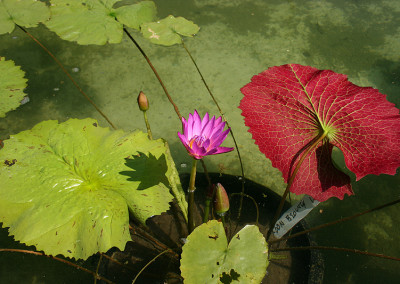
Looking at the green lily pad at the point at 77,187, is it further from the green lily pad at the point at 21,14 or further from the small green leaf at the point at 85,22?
the green lily pad at the point at 21,14

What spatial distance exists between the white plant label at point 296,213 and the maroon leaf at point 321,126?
0.05 m

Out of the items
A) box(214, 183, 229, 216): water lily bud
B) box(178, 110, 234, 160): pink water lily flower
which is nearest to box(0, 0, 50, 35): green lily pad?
box(178, 110, 234, 160): pink water lily flower

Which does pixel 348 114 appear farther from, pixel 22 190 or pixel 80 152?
pixel 22 190

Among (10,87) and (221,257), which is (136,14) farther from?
(221,257)

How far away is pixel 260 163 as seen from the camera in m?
1.34

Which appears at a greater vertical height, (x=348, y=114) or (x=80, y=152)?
(x=348, y=114)

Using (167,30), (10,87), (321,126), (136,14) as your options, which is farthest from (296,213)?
(10,87)

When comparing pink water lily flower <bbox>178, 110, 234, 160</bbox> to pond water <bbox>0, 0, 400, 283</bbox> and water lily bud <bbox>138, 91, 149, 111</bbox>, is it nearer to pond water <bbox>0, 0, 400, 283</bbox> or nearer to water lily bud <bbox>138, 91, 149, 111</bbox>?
water lily bud <bbox>138, 91, 149, 111</bbox>

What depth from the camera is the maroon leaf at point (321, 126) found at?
2.42ft

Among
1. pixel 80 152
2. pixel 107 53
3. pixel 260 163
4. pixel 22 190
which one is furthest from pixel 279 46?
pixel 22 190

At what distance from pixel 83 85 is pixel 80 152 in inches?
32.6

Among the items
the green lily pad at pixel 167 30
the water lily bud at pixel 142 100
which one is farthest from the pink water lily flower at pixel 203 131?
the green lily pad at pixel 167 30

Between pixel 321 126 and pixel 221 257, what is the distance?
37 centimetres

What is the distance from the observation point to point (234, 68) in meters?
1.66
